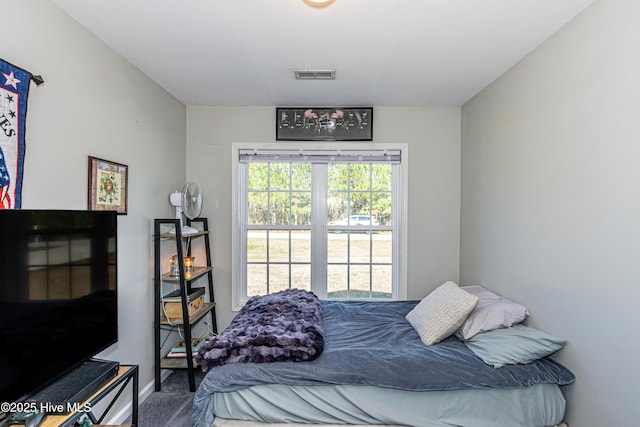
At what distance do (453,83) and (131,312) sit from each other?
3154mm

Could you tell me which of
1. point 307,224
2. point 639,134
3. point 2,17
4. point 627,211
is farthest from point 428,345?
point 2,17

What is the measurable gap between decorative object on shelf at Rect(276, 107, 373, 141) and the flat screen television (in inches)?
75.3

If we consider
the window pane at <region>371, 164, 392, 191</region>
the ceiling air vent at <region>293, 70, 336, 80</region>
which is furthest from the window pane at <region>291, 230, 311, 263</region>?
the ceiling air vent at <region>293, 70, 336, 80</region>

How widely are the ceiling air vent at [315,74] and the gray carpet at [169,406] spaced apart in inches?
106

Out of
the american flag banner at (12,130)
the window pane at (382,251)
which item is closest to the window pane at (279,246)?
the window pane at (382,251)

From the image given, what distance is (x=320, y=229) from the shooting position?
3.37 m

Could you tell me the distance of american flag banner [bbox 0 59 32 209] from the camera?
135 centimetres

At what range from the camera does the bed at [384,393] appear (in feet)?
5.60

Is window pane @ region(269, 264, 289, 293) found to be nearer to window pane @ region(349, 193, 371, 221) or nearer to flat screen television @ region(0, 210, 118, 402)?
window pane @ region(349, 193, 371, 221)

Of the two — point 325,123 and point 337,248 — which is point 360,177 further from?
point 337,248

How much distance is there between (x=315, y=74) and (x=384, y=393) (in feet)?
7.42

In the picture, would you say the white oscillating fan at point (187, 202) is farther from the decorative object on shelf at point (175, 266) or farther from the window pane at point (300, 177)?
the window pane at point (300, 177)

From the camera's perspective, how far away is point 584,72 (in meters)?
1.66

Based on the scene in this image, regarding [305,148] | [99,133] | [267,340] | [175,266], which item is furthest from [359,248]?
[99,133]
